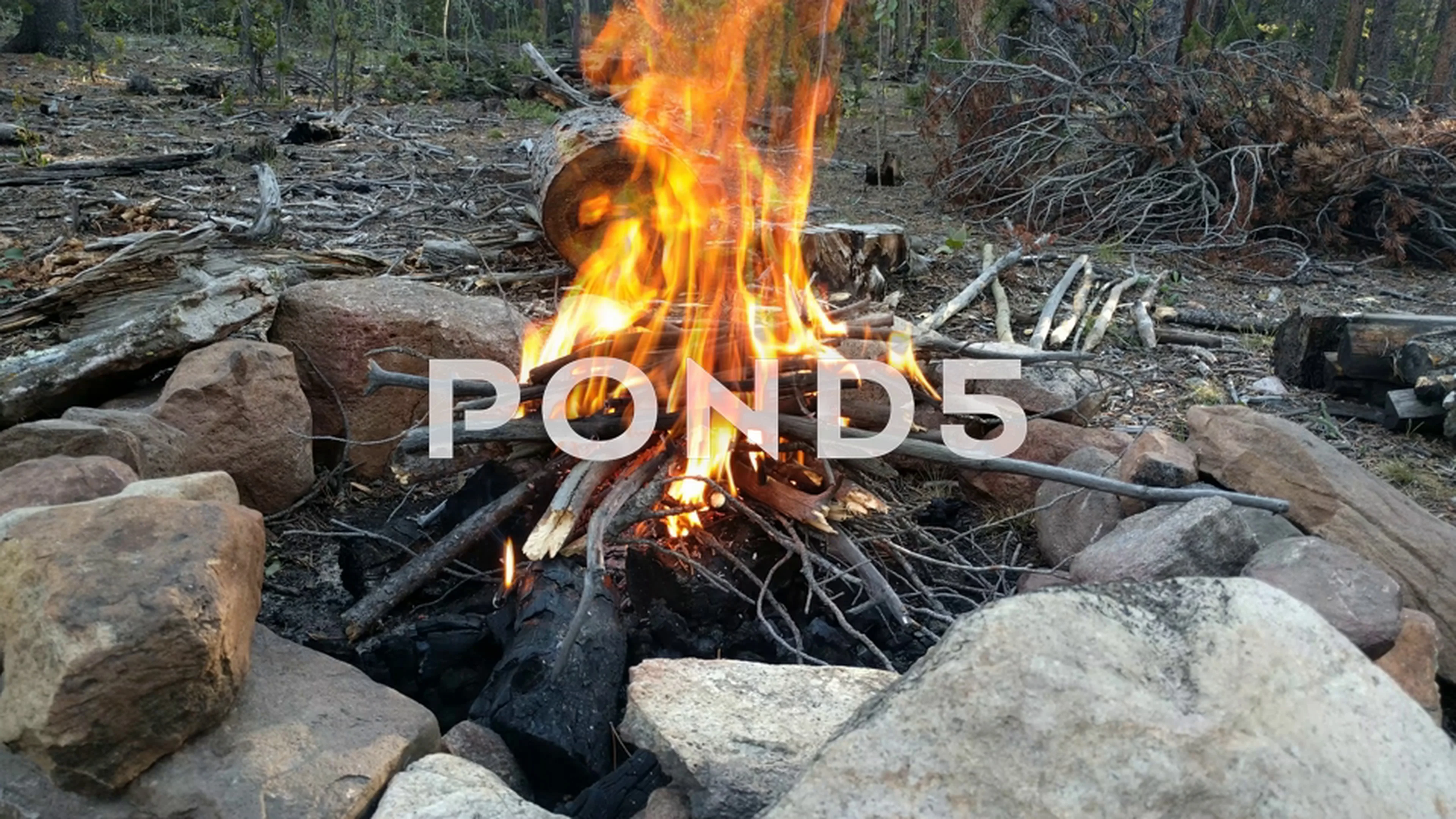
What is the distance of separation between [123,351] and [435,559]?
1192mm

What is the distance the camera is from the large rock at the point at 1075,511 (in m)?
3.04

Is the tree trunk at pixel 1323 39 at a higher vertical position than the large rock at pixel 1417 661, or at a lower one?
higher

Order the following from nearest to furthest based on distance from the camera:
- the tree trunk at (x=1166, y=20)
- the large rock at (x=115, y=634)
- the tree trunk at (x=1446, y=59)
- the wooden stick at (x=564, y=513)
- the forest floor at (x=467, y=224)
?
the large rock at (x=115, y=634), the wooden stick at (x=564, y=513), the forest floor at (x=467, y=224), the tree trunk at (x=1166, y=20), the tree trunk at (x=1446, y=59)

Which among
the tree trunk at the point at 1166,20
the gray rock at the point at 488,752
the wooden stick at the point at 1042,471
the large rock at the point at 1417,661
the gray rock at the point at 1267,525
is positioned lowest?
the gray rock at the point at 488,752

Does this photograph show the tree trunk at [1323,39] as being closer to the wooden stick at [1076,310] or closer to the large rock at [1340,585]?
the wooden stick at [1076,310]

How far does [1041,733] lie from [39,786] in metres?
1.68

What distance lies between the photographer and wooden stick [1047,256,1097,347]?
4.95 metres

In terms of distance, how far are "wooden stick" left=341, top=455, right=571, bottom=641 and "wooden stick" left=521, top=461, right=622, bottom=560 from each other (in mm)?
87

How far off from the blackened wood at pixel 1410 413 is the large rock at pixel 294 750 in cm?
378

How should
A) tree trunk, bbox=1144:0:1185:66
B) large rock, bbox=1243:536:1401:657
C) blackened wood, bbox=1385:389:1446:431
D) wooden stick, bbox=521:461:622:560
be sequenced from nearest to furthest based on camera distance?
large rock, bbox=1243:536:1401:657
wooden stick, bbox=521:461:622:560
blackened wood, bbox=1385:389:1446:431
tree trunk, bbox=1144:0:1185:66

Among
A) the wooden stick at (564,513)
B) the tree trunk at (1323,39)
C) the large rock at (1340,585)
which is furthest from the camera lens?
the tree trunk at (1323,39)

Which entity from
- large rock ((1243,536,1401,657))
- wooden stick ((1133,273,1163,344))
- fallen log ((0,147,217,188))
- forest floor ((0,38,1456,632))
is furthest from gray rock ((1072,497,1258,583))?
fallen log ((0,147,217,188))

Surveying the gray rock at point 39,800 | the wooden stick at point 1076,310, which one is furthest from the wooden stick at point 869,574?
the wooden stick at point 1076,310

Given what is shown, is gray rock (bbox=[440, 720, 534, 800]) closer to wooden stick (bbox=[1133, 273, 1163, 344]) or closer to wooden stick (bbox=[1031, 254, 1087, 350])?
wooden stick (bbox=[1031, 254, 1087, 350])
